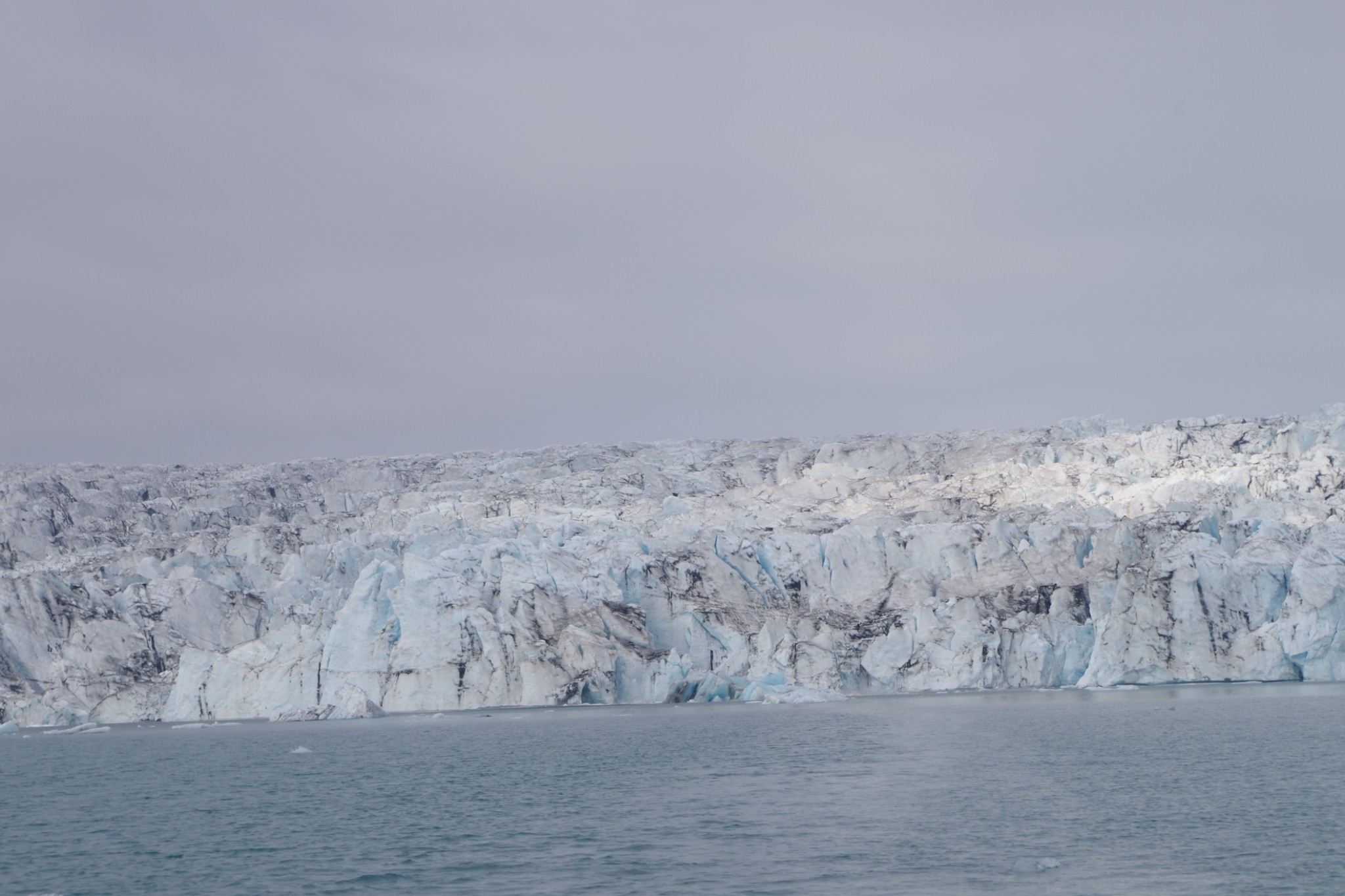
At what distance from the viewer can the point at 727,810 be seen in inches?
965

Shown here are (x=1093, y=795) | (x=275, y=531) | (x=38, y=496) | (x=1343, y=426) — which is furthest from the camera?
(x=38, y=496)

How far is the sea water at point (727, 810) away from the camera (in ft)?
58.9

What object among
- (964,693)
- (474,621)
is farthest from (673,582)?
(964,693)

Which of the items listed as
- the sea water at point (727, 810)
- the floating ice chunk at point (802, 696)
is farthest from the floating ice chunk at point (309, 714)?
the floating ice chunk at point (802, 696)

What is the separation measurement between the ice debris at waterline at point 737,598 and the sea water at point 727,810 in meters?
11.2

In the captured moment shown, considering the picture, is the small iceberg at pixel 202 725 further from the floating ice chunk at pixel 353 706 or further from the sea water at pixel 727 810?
the sea water at pixel 727 810

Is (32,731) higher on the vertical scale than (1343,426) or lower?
lower

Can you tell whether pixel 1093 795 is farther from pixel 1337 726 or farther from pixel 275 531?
pixel 275 531

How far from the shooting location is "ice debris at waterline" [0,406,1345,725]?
5672cm

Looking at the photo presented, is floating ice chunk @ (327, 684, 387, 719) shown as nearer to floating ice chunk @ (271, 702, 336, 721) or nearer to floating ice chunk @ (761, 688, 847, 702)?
floating ice chunk @ (271, 702, 336, 721)

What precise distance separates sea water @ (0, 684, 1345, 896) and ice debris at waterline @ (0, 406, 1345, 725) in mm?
11197

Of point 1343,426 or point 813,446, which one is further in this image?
point 813,446

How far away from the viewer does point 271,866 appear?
2044cm

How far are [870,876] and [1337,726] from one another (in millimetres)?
24930
